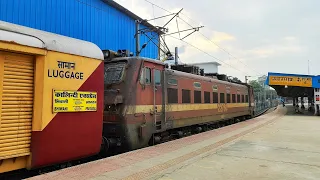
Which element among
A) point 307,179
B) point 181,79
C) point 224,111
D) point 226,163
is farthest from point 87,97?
point 224,111

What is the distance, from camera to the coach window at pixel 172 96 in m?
10.3

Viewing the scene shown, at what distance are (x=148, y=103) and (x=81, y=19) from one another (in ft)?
23.7

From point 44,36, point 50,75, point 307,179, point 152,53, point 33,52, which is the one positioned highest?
point 152,53

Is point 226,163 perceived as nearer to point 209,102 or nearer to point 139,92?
point 139,92

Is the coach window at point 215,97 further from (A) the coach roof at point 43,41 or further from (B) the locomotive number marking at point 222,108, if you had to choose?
Result: (A) the coach roof at point 43,41

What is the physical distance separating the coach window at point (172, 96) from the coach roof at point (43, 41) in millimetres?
4364

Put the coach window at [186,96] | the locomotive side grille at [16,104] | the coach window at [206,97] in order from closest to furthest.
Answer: the locomotive side grille at [16,104]
the coach window at [186,96]
the coach window at [206,97]

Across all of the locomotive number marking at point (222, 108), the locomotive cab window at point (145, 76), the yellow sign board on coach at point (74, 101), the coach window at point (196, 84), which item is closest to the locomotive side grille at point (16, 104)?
the yellow sign board on coach at point (74, 101)

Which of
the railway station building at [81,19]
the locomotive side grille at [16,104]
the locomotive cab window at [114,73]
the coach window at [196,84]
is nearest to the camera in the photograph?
the locomotive side grille at [16,104]

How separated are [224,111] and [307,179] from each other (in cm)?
1083

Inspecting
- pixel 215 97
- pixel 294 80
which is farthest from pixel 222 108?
pixel 294 80

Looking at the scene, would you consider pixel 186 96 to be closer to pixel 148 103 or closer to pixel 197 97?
pixel 197 97

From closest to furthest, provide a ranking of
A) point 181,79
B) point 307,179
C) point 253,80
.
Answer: point 307,179 → point 181,79 → point 253,80

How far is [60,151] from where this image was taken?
5387mm
